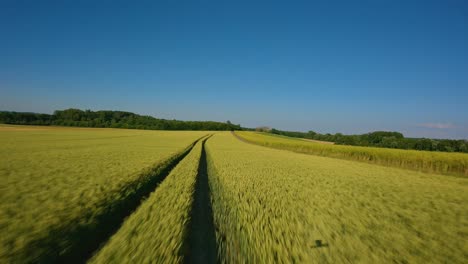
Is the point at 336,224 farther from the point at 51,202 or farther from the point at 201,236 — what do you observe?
the point at 51,202

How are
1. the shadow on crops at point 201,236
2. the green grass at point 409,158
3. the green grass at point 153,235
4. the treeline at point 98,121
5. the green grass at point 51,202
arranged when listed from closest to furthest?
the green grass at point 153,235 → the green grass at point 51,202 → the shadow on crops at point 201,236 → the green grass at point 409,158 → the treeline at point 98,121

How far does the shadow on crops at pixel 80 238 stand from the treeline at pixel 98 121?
316 ft

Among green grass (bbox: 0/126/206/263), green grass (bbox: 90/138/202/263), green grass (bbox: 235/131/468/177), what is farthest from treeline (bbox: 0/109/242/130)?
green grass (bbox: 90/138/202/263)

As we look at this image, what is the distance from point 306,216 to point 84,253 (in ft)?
17.0

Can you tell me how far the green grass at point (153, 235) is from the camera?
3322 millimetres

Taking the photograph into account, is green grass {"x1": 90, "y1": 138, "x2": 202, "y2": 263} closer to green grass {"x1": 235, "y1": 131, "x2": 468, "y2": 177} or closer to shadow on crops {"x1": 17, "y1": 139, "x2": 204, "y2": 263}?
shadow on crops {"x1": 17, "y1": 139, "x2": 204, "y2": 263}

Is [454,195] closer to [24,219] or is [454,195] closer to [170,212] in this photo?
[170,212]

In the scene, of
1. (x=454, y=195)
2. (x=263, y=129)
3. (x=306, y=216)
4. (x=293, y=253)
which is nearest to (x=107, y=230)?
(x=293, y=253)

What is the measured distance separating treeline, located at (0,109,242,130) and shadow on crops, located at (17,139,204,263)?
9628 cm

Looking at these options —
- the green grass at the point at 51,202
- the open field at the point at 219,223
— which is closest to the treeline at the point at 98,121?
the green grass at the point at 51,202

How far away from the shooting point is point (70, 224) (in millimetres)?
4336

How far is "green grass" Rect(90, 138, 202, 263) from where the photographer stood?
3322 mm

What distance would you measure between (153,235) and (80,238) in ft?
5.07

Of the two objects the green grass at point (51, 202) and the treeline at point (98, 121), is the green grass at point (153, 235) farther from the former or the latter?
the treeline at point (98, 121)
